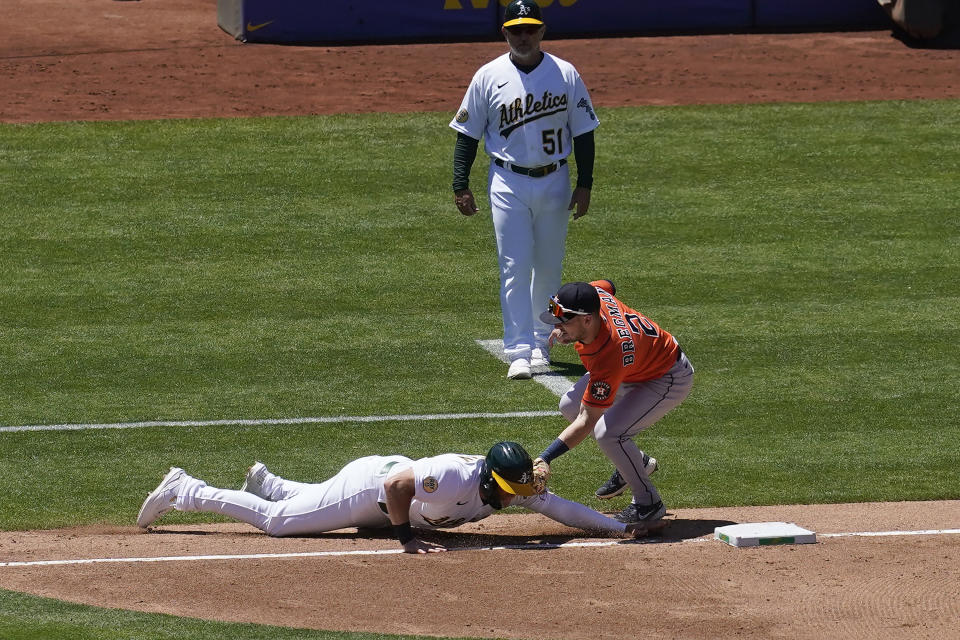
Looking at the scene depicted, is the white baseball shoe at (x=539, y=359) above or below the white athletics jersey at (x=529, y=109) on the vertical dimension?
below

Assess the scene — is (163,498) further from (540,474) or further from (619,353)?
(619,353)

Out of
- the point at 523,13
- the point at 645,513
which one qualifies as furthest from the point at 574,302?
the point at 523,13

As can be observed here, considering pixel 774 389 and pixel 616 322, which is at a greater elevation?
pixel 616 322

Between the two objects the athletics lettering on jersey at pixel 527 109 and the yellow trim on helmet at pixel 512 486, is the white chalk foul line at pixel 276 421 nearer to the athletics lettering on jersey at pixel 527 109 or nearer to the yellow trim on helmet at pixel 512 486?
the athletics lettering on jersey at pixel 527 109

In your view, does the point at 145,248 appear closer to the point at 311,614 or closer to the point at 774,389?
the point at 774,389

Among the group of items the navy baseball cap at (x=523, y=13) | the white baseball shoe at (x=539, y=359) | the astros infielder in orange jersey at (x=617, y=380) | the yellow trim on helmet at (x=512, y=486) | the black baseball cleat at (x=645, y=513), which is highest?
the navy baseball cap at (x=523, y=13)

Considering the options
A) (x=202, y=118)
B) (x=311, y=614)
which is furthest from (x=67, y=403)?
(x=202, y=118)

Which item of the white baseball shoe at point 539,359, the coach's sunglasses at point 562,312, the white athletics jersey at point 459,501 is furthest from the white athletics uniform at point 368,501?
the white baseball shoe at point 539,359
